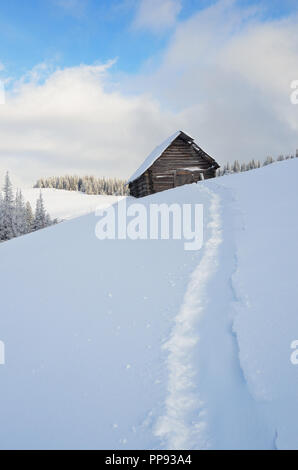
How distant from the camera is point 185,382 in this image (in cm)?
361

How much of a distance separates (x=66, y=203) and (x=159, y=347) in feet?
281

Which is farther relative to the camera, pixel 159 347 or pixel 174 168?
pixel 174 168

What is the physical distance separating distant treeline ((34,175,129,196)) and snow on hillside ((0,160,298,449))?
118500 mm

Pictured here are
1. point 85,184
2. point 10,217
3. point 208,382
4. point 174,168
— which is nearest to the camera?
point 208,382

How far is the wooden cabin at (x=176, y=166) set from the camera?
2380 cm

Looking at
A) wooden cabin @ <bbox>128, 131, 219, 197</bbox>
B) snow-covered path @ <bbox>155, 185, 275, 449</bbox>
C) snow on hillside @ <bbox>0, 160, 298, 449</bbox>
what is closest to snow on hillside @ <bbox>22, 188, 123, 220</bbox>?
wooden cabin @ <bbox>128, 131, 219, 197</bbox>

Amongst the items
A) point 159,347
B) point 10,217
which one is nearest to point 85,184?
point 10,217

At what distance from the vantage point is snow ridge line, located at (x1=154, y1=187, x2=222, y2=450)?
2.90 m

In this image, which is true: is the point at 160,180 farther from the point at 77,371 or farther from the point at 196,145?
the point at 77,371

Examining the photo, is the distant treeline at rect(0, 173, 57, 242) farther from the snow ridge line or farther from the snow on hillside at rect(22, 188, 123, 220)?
the snow ridge line

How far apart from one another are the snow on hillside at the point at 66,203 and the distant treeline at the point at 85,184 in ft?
76.5

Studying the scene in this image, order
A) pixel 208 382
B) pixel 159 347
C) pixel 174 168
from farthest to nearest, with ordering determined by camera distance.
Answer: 1. pixel 174 168
2. pixel 159 347
3. pixel 208 382

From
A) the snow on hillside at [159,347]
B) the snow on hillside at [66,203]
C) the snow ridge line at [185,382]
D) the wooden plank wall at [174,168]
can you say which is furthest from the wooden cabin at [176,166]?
the snow on hillside at [66,203]

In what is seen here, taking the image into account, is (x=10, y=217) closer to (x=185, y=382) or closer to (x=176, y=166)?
(x=176, y=166)
